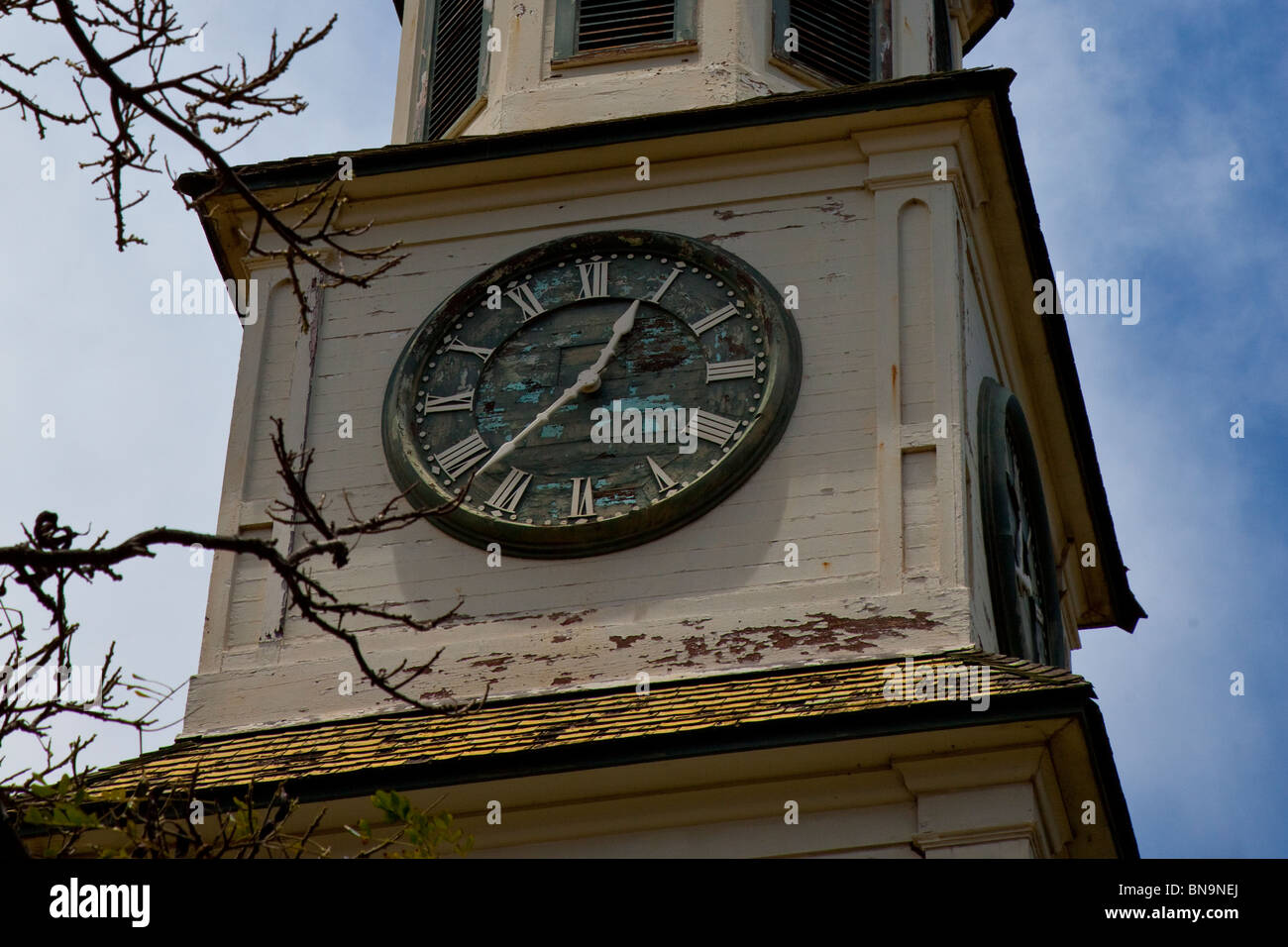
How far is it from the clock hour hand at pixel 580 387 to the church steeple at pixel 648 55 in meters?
1.75

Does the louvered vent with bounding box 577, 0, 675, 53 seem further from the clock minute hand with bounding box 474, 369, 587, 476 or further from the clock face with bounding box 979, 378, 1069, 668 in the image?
the clock face with bounding box 979, 378, 1069, 668

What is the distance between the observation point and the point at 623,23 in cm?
1700

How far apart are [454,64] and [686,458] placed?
4.29 meters

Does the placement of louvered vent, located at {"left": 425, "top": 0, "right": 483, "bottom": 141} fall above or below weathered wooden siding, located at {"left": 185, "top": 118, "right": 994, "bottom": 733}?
above

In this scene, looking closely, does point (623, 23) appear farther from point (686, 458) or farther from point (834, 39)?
point (686, 458)

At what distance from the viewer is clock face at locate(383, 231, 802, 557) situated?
14453 millimetres

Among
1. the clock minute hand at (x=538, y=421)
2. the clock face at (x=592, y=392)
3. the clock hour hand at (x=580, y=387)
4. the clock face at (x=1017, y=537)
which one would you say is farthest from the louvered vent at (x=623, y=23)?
the clock face at (x=1017, y=537)

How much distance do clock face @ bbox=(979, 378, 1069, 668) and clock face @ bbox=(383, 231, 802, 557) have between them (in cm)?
116

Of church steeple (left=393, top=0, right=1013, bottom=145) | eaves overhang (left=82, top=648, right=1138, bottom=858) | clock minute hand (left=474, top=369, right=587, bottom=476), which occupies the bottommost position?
eaves overhang (left=82, top=648, right=1138, bottom=858)

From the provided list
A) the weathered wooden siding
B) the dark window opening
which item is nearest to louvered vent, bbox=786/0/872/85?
the dark window opening

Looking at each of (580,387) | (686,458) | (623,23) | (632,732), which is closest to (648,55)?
(623,23)

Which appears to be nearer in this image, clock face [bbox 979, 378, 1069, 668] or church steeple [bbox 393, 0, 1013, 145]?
clock face [bbox 979, 378, 1069, 668]
